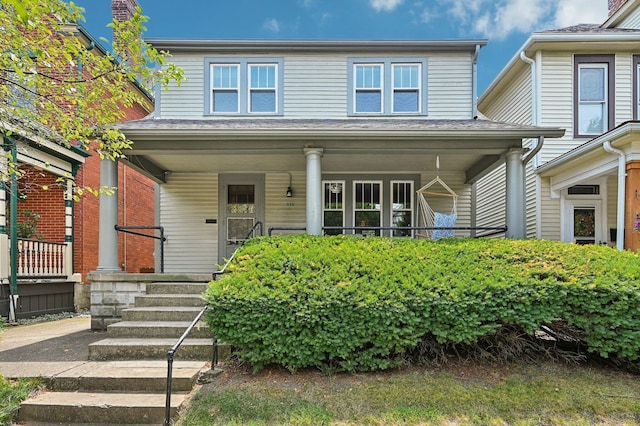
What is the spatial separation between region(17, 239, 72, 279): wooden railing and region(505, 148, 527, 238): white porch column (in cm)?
944

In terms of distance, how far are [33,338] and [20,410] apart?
290 centimetres

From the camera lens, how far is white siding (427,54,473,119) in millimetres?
8992

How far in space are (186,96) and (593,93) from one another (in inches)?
383

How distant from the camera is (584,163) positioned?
7703 mm

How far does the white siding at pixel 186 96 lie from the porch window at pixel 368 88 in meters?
3.70

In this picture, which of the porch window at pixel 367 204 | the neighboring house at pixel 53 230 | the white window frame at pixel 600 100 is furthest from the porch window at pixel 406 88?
the neighboring house at pixel 53 230

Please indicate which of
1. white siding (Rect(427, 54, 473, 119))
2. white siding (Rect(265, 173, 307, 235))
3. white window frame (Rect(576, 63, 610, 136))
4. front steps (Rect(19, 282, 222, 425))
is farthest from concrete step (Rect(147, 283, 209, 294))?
white window frame (Rect(576, 63, 610, 136))

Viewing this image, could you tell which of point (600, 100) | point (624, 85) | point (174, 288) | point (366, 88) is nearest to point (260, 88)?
point (366, 88)

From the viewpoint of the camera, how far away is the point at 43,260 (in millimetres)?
8453

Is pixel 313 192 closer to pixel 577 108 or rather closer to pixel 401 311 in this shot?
pixel 401 311

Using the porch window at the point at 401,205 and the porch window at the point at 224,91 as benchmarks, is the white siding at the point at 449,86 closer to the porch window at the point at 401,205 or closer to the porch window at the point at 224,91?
the porch window at the point at 401,205

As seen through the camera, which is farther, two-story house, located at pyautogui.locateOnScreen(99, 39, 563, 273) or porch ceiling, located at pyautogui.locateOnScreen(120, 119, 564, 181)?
two-story house, located at pyautogui.locateOnScreen(99, 39, 563, 273)

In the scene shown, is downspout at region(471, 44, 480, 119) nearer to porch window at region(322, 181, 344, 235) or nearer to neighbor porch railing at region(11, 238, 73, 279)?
porch window at region(322, 181, 344, 235)

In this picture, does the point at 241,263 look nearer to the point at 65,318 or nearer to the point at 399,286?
the point at 399,286
